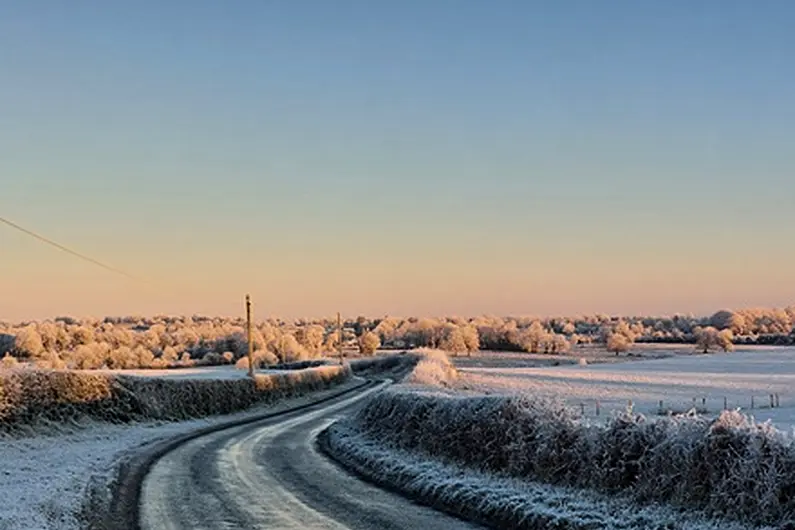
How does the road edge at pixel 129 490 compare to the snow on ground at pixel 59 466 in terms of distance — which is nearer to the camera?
the road edge at pixel 129 490

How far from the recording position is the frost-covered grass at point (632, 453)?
39.0 feet

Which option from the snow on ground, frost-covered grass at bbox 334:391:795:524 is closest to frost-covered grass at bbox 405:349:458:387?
the snow on ground

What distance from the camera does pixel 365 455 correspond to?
76.6 feet

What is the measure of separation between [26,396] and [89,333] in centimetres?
15633

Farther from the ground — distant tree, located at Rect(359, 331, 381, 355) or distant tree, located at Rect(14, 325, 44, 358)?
distant tree, located at Rect(14, 325, 44, 358)

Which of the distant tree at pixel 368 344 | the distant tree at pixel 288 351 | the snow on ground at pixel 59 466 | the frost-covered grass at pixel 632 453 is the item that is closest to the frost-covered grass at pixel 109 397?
the snow on ground at pixel 59 466

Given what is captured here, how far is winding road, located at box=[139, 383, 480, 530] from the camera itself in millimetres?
15195

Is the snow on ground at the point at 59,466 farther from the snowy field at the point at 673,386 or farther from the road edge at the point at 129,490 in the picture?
the snowy field at the point at 673,386

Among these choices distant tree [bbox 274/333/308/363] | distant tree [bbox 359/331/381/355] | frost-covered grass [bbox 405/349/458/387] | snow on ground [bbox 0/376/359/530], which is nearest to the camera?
snow on ground [bbox 0/376/359/530]

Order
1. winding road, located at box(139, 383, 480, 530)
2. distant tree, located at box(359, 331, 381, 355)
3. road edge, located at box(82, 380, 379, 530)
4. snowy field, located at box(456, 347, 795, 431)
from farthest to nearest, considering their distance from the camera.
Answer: distant tree, located at box(359, 331, 381, 355) → snowy field, located at box(456, 347, 795, 431) → road edge, located at box(82, 380, 379, 530) → winding road, located at box(139, 383, 480, 530)

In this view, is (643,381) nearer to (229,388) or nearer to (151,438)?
(229,388)

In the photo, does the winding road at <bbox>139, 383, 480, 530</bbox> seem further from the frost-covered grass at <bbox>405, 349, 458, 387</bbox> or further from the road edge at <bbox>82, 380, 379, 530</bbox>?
the frost-covered grass at <bbox>405, 349, 458, 387</bbox>

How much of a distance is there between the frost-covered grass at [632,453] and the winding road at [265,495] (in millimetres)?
2315

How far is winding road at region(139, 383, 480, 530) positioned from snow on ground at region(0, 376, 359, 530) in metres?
1.54
